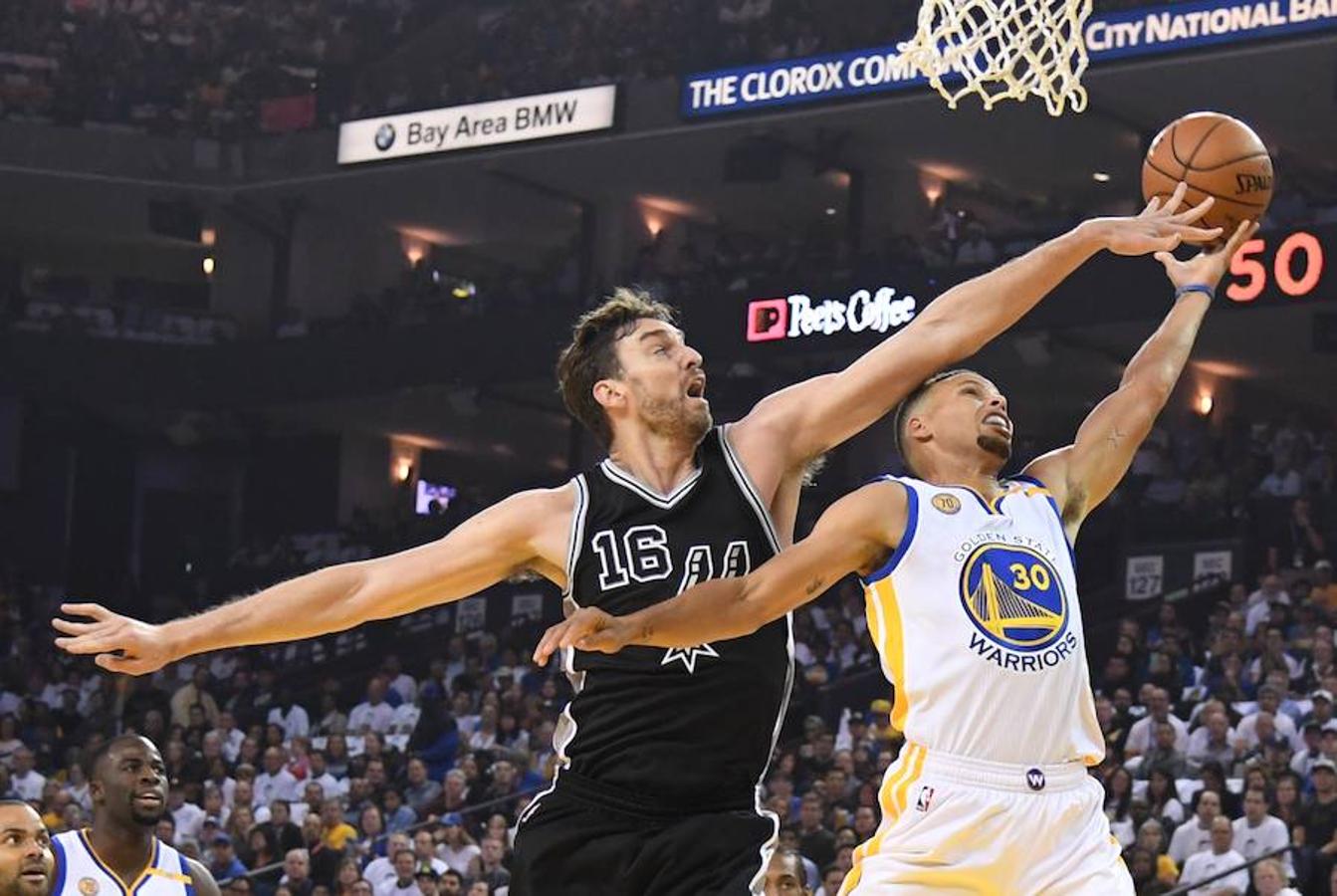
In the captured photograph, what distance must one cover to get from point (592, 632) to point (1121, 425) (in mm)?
1708

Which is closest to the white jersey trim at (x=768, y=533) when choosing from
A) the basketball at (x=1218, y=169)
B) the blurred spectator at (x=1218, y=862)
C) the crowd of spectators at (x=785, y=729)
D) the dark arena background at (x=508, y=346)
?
the basketball at (x=1218, y=169)

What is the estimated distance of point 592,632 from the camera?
4.35 m

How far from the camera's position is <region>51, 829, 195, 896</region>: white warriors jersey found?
7.27m

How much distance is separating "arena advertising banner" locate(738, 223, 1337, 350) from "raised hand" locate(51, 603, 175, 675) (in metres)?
15.7

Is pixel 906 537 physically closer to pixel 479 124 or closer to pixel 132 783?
pixel 132 783

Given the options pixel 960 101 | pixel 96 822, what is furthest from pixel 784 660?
pixel 960 101

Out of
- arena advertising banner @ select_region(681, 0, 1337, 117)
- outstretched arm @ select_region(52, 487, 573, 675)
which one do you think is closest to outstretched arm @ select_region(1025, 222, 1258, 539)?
Result: outstretched arm @ select_region(52, 487, 573, 675)

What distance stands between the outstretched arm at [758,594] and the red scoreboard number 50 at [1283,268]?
48.1ft

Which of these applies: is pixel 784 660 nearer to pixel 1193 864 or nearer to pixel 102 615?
pixel 102 615

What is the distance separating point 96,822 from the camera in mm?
7391

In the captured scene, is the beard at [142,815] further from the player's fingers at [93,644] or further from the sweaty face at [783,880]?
the player's fingers at [93,644]

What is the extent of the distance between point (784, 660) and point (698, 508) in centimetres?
40

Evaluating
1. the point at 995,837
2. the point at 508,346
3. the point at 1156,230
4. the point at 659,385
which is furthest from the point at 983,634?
the point at 508,346

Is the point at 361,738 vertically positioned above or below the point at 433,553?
below
